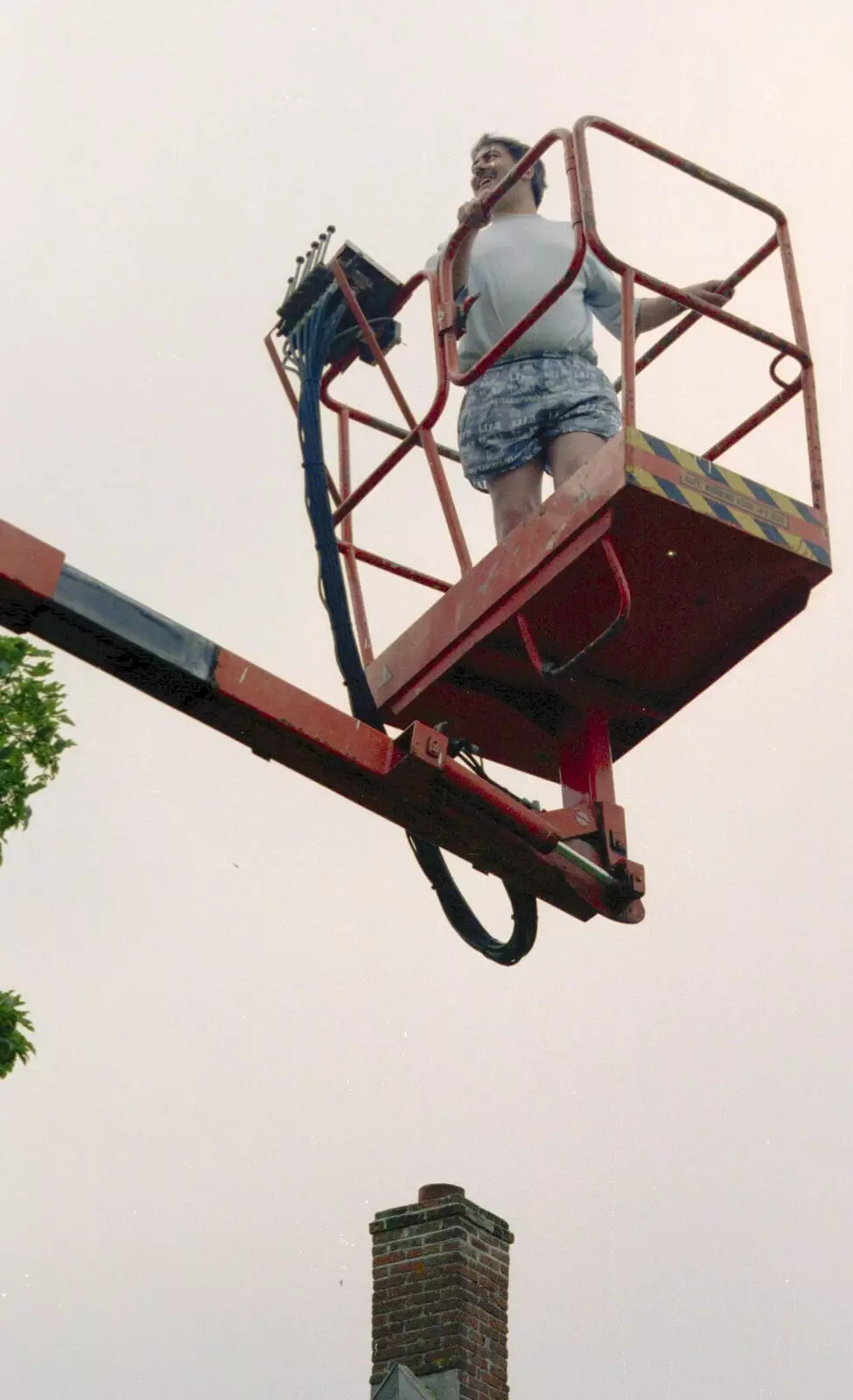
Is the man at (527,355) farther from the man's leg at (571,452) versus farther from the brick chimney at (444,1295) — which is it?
the brick chimney at (444,1295)

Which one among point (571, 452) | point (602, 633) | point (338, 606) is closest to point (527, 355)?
point (571, 452)

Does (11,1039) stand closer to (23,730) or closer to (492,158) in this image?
(23,730)

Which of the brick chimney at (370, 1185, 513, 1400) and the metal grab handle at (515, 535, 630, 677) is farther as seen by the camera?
the brick chimney at (370, 1185, 513, 1400)

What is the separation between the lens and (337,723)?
6164 millimetres

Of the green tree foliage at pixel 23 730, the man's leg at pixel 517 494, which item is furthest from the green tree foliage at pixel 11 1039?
the man's leg at pixel 517 494

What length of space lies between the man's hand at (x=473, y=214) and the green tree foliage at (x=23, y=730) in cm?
254

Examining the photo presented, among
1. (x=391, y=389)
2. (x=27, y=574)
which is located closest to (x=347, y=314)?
(x=391, y=389)

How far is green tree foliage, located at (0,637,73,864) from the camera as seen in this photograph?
7898 mm

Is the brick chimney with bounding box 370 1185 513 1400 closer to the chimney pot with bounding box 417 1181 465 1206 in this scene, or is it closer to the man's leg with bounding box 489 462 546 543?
the chimney pot with bounding box 417 1181 465 1206

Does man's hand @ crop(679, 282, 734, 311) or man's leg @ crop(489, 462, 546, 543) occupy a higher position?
man's hand @ crop(679, 282, 734, 311)

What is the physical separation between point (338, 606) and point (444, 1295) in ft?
13.8

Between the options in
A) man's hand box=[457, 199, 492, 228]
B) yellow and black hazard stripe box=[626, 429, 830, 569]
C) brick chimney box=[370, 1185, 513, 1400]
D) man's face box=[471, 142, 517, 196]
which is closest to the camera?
yellow and black hazard stripe box=[626, 429, 830, 569]

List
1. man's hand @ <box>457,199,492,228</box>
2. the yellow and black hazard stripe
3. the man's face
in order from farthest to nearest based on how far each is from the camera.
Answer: the man's face → man's hand @ <box>457,199,492,228</box> → the yellow and black hazard stripe

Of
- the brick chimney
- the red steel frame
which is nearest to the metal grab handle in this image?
the red steel frame
